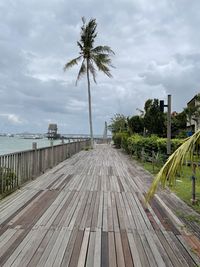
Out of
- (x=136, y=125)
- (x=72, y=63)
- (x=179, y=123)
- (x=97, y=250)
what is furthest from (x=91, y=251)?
(x=179, y=123)

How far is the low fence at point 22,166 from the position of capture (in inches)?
244

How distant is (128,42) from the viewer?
17.2 m

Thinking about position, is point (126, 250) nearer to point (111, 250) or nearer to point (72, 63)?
point (111, 250)

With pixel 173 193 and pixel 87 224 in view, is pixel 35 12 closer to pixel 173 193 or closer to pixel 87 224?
pixel 173 193

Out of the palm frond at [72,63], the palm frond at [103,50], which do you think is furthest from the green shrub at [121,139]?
the palm frond at [72,63]

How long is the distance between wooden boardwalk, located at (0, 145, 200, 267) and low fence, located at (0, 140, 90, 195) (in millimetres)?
312

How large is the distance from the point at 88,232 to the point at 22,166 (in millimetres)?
3816

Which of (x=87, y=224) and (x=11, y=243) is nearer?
(x=11, y=243)

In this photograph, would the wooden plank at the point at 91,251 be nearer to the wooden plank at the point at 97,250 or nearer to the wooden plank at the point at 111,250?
the wooden plank at the point at 97,250

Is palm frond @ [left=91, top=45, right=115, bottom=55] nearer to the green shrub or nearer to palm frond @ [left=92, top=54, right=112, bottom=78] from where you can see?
palm frond @ [left=92, top=54, right=112, bottom=78]

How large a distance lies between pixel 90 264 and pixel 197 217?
2545 mm

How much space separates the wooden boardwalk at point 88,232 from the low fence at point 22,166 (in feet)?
1.02

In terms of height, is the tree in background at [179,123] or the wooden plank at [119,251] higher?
the tree in background at [179,123]

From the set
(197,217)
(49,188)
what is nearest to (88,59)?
(49,188)
